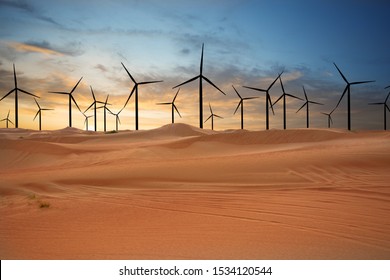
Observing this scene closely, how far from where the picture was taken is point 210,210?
639 centimetres

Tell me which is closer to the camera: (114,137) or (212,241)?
(212,241)

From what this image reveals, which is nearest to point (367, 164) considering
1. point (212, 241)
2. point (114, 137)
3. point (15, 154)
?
point (212, 241)

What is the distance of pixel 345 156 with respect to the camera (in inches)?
469

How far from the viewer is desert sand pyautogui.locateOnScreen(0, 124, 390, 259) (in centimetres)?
429

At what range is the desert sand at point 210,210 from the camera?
169 inches

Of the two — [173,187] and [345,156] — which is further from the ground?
[345,156]

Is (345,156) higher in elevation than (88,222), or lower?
higher

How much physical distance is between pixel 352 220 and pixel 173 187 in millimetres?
5317

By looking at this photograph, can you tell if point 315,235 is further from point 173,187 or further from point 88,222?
point 173,187

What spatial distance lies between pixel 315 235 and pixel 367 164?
25.3 ft

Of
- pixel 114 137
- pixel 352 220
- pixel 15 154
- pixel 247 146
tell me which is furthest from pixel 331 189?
pixel 114 137

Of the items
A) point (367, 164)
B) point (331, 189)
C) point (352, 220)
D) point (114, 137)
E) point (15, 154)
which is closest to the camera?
point (352, 220)
